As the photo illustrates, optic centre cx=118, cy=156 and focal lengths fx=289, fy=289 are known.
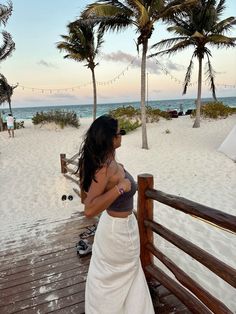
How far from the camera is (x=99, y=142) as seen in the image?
2047 millimetres

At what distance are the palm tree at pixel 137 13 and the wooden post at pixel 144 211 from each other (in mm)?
10024

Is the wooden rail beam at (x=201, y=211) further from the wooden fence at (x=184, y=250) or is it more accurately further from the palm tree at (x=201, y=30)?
the palm tree at (x=201, y=30)

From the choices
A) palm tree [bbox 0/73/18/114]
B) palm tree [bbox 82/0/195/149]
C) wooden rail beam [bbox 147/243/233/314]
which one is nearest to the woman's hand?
wooden rail beam [bbox 147/243/233/314]

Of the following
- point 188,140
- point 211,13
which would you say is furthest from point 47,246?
point 211,13

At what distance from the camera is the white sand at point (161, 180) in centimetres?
489

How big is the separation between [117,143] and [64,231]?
3277 millimetres

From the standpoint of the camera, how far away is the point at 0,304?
9.92 ft

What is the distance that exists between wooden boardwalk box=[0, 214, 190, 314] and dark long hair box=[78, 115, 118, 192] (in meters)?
1.71

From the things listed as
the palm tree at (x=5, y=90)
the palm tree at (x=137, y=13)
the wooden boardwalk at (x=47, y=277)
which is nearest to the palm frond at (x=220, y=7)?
the palm tree at (x=137, y=13)

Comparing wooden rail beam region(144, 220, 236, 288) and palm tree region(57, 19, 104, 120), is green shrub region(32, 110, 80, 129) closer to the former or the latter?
palm tree region(57, 19, 104, 120)

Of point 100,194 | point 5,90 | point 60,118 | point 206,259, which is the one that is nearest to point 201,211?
point 206,259

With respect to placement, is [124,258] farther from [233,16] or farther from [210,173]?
[233,16]

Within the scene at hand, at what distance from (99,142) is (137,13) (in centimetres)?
1198

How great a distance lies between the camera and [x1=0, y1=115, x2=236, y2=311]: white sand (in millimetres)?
4895
